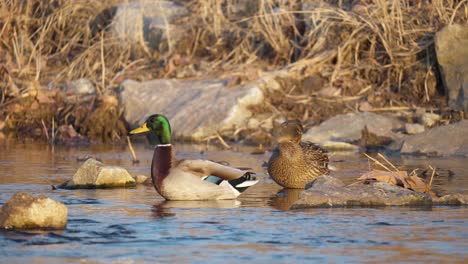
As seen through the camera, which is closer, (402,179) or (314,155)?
(402,179)

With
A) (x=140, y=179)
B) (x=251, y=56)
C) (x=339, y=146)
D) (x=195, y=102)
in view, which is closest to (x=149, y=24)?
(x=251, y=56)

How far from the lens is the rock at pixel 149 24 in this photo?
60.1ft

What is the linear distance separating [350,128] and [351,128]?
0.01 m

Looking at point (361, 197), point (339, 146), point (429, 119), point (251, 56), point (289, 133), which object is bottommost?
point (339, 146)

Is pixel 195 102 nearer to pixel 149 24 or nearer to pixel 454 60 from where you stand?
pixel 149 24

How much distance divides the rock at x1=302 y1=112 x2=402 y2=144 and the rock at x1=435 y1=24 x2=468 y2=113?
973mm

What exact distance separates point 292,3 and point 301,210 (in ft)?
30.5

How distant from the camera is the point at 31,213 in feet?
24.0

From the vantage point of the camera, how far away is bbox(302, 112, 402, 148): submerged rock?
14.1m

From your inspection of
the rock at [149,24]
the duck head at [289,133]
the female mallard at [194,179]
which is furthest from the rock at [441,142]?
the rock at [149,24]

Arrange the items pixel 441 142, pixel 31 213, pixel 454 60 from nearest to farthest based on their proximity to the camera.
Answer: pixel 31 213
pixel 441 142
pixel 454 60

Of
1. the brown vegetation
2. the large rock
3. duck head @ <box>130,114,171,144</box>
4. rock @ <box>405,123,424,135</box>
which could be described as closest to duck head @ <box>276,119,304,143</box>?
duck head @ <box>130,114,171,144</box>

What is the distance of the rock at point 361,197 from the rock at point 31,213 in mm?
2044

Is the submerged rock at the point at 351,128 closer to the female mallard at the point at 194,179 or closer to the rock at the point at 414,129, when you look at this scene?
the rock at the point at 414,129
